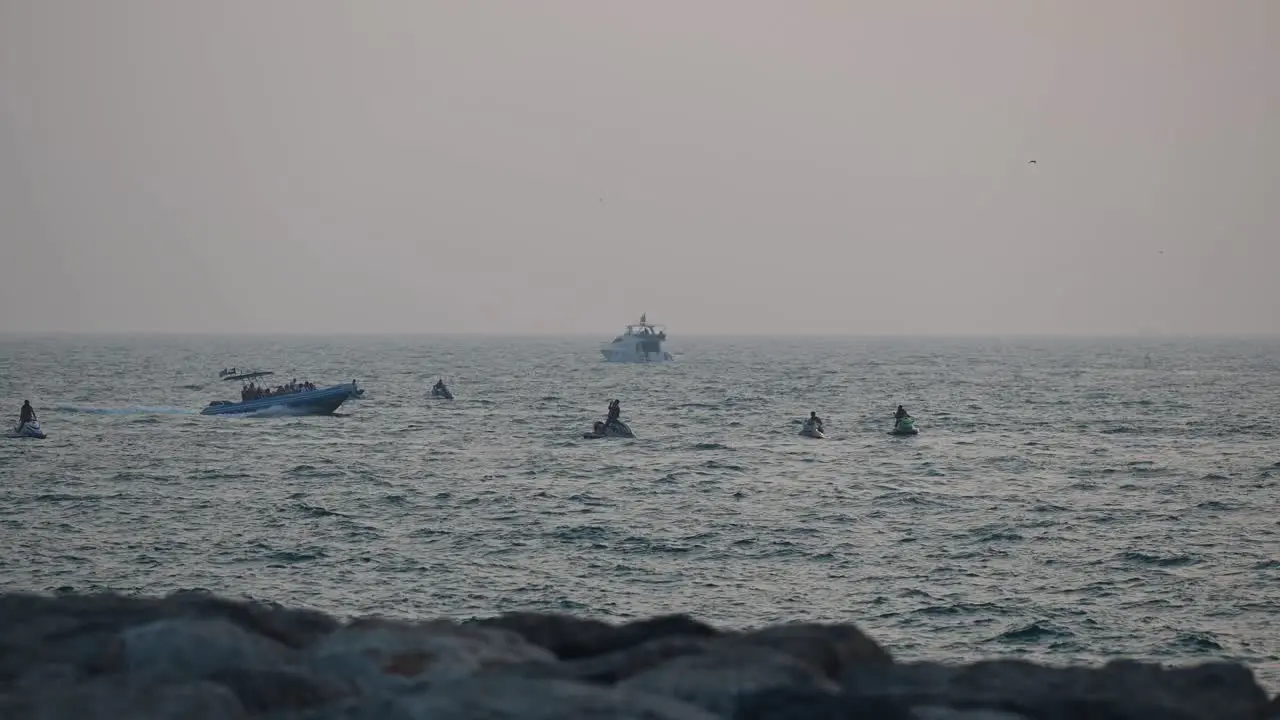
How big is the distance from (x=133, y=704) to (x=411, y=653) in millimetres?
1497

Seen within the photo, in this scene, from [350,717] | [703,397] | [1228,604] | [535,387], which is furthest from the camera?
[535,387]

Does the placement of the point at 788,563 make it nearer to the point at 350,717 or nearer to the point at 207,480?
the point at 207,480

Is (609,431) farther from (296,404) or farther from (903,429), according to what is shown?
(296,404)

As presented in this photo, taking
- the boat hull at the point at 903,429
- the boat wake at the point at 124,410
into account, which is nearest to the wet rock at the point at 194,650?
the boat hull at the point at 903,429

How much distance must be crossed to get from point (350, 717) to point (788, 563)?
3017cm

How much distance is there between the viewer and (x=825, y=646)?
7621 mm

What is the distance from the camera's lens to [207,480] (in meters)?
52.9

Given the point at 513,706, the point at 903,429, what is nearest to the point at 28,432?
the point at 903,429

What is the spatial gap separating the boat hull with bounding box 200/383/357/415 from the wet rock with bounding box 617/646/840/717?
77791 millimetres

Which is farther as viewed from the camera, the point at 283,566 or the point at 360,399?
the point at 360,399

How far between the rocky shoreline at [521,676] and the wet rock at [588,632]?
0.01 metres

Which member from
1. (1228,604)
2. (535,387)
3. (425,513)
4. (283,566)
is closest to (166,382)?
(535,387)

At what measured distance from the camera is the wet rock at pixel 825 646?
24.6 feet

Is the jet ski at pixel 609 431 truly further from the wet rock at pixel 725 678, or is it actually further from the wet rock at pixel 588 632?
the wet rock at pixel 725 678
